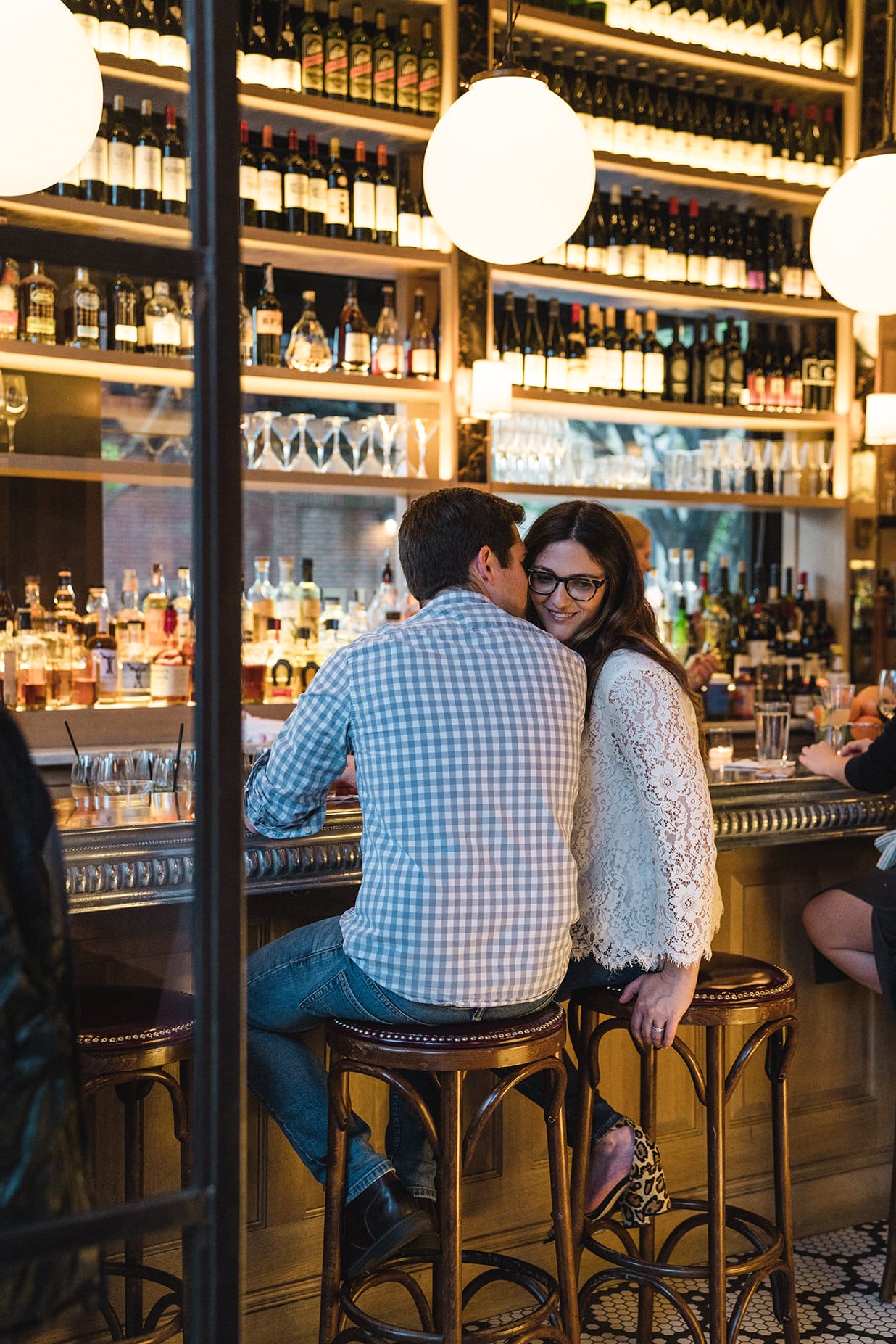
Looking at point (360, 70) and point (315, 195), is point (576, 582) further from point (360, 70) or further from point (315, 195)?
point (360, 70)

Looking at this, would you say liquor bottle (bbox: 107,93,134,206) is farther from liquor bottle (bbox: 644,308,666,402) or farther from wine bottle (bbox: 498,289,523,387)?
liquor bottle (bbox: 644,308,666,402)

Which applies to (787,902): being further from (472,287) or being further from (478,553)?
(472,287)

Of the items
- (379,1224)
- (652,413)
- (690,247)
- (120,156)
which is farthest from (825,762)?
(690,247)

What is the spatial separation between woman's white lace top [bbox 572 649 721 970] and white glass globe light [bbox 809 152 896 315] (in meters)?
1.16

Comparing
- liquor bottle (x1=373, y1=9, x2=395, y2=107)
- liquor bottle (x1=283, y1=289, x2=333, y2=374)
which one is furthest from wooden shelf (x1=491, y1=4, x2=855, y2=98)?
liquor bottle (x1=283, y1=289, x2=333, y2=374)

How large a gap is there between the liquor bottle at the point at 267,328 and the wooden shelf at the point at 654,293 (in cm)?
69

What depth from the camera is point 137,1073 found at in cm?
164

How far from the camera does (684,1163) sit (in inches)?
102

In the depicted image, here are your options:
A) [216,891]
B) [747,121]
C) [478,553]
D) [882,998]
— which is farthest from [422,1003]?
[747,121]

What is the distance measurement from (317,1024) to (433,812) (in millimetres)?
396

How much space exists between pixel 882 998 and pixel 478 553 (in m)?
1.55

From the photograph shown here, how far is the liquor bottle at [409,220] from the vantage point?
3928 millimetres

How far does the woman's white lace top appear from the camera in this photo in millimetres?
1901

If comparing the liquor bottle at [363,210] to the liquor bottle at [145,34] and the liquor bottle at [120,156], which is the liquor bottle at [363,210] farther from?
the liquor bottle at [145,34]
